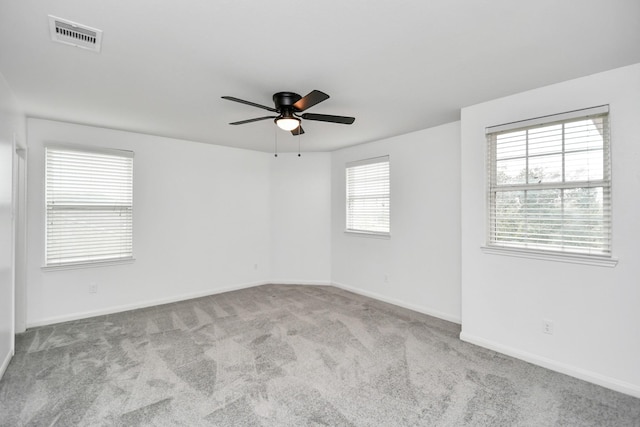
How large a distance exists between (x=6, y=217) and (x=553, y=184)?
15.9 ft

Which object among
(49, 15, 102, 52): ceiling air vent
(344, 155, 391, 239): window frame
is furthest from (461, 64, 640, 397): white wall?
(49, 15, 102, 52): ceiling air vent

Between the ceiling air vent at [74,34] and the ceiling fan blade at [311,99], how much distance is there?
4.50ft

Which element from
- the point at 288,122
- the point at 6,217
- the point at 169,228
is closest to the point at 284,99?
the point at 288,122

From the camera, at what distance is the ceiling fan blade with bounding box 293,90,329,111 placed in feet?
7.44

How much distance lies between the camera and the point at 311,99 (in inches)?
94.5

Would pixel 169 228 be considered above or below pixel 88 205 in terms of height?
below

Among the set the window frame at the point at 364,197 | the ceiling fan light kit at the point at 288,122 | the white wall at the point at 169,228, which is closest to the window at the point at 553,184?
the window frame at the point at 364,197

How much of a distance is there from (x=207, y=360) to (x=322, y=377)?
1110 millimetres

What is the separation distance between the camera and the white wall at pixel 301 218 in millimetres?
5727

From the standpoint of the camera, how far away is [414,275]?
438 cm

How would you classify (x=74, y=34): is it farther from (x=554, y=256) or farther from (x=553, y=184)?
(x=554, y=256)

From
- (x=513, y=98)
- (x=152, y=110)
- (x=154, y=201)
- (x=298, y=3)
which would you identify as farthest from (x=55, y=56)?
(x=513, y=98)

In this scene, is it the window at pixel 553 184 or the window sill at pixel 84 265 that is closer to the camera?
the window at pixel 553 184

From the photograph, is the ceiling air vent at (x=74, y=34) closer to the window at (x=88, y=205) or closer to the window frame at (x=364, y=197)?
the window at (x=88, y=205)
